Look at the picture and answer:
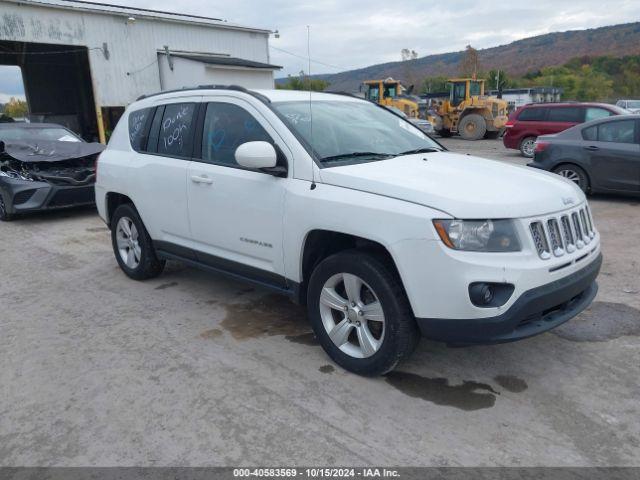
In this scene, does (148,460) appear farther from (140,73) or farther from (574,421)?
(140,73)

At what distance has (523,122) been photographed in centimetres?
1505

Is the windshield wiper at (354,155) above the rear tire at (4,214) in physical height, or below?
above

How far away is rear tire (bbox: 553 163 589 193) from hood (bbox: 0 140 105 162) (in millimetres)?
8161

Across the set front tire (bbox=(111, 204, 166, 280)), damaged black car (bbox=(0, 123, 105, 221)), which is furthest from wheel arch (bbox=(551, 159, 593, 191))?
damaged black car (bbox=(0, 123, 105, 221))

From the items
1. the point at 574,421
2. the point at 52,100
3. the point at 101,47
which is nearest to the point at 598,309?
the point at 574,421

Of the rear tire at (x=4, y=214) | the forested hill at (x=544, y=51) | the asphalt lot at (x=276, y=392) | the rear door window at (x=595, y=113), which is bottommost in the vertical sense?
the asphalt lot at (x=276, y=392)

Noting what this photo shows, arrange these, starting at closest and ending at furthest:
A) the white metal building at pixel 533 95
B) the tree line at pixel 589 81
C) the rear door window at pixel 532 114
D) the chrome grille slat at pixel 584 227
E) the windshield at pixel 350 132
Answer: the chrome grille slat at pixel 584 227, the windshield at pixel 350 132, the rear door window at pixel 532 114, the white metal building at pixel 533 95, the tree line at pixel 589 81

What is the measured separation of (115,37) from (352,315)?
21519mm

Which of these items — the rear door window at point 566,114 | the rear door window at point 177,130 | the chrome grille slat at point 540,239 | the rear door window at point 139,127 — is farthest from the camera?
the rear door window at point 566,114

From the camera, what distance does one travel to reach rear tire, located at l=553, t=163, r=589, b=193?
8945 millimetres

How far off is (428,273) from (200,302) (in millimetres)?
2621

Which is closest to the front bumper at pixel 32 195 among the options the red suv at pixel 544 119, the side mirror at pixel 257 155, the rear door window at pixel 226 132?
the rear door window at pixel 226 132

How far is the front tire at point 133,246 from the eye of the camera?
5234mm

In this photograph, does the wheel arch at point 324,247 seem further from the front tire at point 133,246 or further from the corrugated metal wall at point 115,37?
the corrugated metal wall at point 115,37
